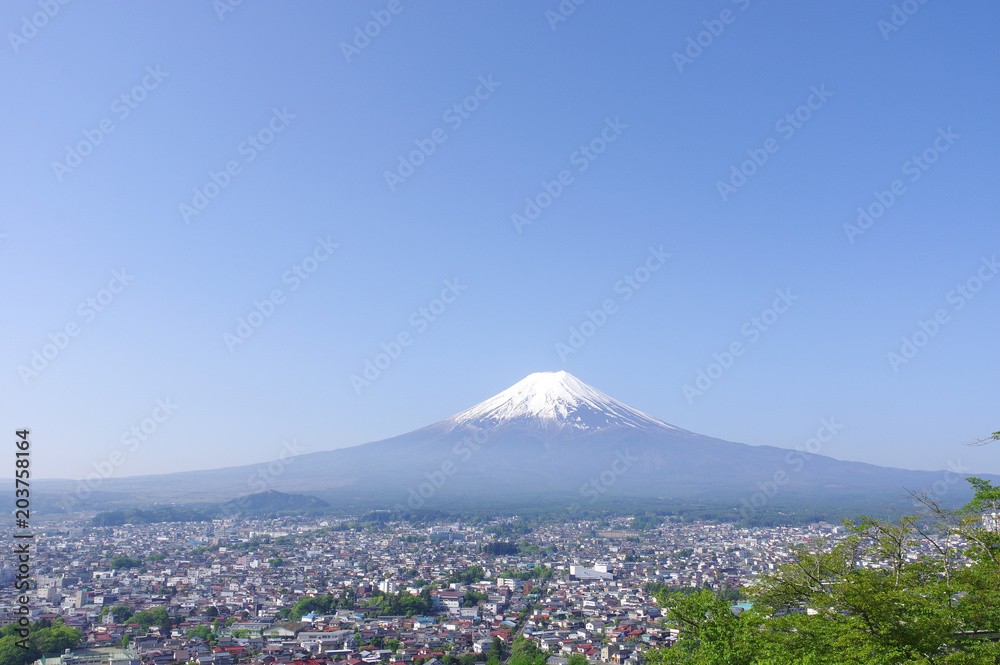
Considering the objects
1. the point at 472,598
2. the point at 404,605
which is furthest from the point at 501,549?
the point at 404,605

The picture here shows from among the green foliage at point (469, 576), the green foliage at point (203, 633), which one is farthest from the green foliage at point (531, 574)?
the green foliage at point (203, 633)

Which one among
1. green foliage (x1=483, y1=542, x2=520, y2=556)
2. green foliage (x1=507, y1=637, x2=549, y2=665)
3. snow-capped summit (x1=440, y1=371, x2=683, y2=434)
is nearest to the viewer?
green foliage (x1=507, y1=637, x2=549, y2=665)

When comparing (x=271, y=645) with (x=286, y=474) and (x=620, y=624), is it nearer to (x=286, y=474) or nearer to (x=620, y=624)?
(x=620, y=624)

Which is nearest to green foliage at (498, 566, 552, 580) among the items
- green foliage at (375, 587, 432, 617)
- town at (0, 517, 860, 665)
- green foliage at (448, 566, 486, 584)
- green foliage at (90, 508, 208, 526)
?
town at (0, 517, 860, 665)

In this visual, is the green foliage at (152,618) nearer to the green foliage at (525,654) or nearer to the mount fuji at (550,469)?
the green foliage at (525,654)

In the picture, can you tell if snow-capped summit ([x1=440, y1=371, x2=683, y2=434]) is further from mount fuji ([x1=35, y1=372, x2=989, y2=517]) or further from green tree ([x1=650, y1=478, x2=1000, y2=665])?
green tree ([x1=650, y1=478, x2=1000, y2=665])
